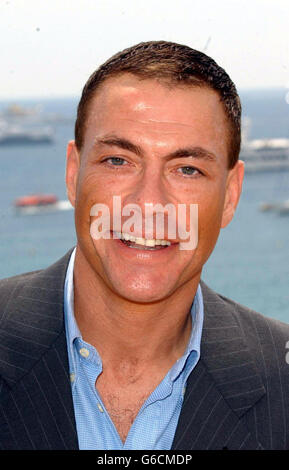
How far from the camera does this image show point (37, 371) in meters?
3.15

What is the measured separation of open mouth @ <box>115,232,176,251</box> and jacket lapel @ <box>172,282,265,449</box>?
2.41ft

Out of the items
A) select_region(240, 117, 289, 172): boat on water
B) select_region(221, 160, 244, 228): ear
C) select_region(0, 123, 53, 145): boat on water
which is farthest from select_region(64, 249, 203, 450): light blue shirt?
select_region(0, 123, 53, 145): boat on water

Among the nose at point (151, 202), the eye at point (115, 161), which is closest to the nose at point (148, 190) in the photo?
the nose at point (151, 202)

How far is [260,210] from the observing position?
76250mm

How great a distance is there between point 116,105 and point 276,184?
82.4 m

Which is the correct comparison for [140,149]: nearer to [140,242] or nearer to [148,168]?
[148,168]

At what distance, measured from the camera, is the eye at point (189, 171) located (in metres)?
3.04

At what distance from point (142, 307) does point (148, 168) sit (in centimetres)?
67

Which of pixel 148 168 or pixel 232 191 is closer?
pixel 148 168

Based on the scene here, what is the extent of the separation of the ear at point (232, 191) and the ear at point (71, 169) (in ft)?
2.54

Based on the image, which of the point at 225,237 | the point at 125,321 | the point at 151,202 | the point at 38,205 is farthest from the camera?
the point at 38,205

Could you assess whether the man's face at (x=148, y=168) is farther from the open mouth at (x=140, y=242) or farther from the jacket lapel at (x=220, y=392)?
the jacket lapel at (x=220, y=392)

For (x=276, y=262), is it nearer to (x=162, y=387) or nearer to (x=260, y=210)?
(x=260, y=210)

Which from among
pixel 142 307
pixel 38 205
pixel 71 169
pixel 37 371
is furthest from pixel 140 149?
pixel 38 205
